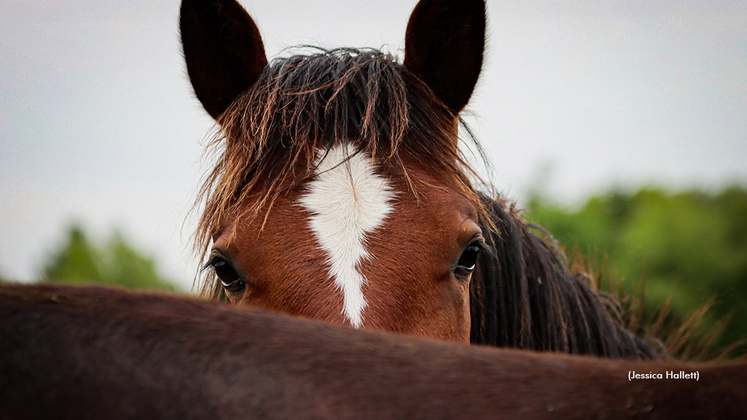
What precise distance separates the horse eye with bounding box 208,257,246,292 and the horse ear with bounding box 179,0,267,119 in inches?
36.0

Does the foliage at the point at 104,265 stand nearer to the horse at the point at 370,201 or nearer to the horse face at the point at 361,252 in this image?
the horse at the point at 370,201

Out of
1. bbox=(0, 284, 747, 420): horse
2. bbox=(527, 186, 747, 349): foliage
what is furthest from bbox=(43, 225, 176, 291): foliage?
bbox=(0, 284, 747, 420): horse

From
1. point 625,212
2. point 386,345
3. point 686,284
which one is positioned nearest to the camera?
point 386,345

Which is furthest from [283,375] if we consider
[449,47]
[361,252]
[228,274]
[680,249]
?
[680,249]

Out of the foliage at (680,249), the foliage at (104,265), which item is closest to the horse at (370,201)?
the foliage at (680,249)

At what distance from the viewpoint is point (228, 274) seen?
217cm

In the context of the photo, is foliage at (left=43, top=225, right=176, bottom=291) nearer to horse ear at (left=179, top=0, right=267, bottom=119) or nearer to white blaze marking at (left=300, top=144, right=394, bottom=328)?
horse ear at (left=179, top=0, right=267, bottom=119)

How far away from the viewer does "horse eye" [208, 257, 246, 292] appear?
7.07 ft

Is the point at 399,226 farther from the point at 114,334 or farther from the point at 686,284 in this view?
the point at 686,284

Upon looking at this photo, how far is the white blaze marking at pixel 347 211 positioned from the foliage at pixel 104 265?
35925 mm

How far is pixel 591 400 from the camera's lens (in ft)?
2.85

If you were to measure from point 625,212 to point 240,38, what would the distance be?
3606 centimetres

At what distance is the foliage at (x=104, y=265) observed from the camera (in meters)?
37.5

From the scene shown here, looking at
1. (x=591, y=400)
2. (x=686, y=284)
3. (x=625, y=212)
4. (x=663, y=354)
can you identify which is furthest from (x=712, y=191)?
(x=591, y=400)
